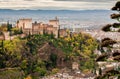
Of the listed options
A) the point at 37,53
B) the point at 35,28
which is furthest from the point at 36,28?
the point at 37,53

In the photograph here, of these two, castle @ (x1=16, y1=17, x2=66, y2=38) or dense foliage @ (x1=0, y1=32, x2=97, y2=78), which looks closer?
dense foliage @ (x1=0, y1=32, x2=97, y2=78)

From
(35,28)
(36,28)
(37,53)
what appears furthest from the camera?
(35,28)

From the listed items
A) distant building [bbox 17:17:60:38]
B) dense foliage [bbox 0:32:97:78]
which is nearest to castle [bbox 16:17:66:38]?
distant building [bbox 17:17:60:38]

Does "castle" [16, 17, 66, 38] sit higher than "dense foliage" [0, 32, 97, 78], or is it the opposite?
"castle" [16, 17, 66, 38]

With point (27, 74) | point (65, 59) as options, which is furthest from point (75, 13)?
point (27, 74)

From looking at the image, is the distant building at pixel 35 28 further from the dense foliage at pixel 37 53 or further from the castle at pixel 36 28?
the dense foliage at pixel 37 53

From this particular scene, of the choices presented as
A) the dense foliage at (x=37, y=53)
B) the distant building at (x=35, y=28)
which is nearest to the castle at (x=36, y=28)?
the distant building at (x=35, y=28)

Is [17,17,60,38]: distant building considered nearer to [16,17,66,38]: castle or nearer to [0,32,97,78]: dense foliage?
[16,17,66,38]: castle

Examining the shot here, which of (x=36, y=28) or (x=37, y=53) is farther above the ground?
(x=36, y=28)

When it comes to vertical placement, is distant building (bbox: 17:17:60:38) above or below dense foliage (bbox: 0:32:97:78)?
above

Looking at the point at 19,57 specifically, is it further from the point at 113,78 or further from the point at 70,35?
the point at 113,78

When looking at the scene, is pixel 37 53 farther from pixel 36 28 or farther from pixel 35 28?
pixel 35 28
